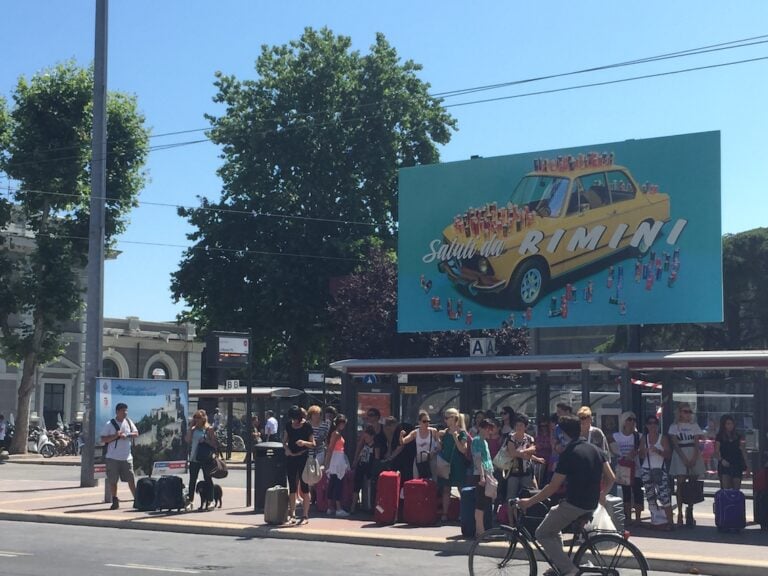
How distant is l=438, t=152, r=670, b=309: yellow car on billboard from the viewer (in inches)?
868

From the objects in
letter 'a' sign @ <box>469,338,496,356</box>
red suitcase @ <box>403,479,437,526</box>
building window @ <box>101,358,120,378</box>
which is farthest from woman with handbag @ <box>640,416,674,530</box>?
building window @ <box>101,358,120,378</box>

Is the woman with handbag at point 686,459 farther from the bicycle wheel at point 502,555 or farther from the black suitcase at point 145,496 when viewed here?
the black suitcase at point 145,496

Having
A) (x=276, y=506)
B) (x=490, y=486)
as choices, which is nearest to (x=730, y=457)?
(x=490, y=486)

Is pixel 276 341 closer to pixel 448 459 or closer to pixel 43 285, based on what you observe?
pixel 43 285

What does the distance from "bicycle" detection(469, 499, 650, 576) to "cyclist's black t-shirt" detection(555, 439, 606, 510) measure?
0.70ft

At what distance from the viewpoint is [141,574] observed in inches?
459

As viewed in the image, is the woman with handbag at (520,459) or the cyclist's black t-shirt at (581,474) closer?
the cyclist's black t-shirt at (581,474)

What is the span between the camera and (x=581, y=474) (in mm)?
9484

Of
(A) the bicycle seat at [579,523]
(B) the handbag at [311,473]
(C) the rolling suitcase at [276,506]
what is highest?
(A) the bicycle seat at [579,523]

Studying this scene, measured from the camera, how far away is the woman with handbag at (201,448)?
1811 cm

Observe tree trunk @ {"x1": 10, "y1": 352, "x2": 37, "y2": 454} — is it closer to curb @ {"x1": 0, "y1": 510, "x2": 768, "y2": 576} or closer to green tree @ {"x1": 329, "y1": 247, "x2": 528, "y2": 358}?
green tree @ {"x1": 329, "y1": 247, "x2": 528, "y2": 358}

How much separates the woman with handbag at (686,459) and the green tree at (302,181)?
25.1m

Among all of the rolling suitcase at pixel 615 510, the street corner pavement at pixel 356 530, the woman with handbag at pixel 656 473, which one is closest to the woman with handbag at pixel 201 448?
the street corner pavement at pixel 356 530

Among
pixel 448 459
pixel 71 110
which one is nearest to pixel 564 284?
pixel 448 459
